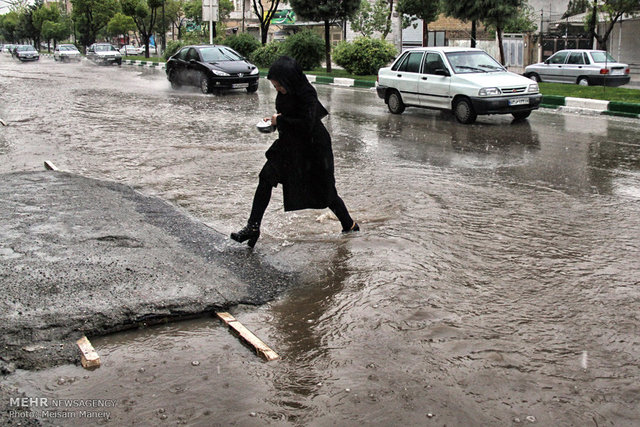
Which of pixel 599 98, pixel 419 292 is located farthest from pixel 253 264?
pixel 599 98

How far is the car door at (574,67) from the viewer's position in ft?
75.4

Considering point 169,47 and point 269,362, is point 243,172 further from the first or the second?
point 169,47

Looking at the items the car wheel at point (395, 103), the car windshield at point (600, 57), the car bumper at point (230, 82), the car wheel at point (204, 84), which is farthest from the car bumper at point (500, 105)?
the car windshield at point (600, 57)

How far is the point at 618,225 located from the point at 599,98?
1178cm

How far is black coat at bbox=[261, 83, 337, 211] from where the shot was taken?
5.20 metres

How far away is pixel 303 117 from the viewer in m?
5.20

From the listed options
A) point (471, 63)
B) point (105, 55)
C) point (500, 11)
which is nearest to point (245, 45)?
point (105, 55)

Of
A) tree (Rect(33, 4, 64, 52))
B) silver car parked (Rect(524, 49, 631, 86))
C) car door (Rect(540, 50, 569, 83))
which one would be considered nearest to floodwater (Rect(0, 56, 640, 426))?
silver car parked (Rect(524, 49, 631, 86))

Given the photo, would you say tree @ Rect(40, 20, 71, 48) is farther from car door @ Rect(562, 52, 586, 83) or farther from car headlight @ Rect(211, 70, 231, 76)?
car door @ Rect(562, 52, 586, 83)

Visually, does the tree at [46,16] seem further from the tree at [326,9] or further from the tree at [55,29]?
the tree at [326,9]

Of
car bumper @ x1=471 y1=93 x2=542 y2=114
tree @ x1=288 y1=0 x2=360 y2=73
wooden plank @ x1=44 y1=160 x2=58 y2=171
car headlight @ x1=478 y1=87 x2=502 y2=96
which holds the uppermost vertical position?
tree @ x1=288 y1=0 x2=360 y2=73

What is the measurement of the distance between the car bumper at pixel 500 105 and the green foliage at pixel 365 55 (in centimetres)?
1463

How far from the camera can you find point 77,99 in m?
18.7

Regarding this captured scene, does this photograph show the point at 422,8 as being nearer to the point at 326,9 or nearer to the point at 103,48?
the point at 326,9
